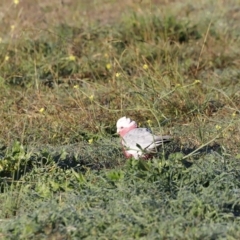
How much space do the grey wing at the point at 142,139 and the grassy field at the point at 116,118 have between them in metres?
0.10

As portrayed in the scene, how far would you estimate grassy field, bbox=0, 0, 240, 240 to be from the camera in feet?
13.4

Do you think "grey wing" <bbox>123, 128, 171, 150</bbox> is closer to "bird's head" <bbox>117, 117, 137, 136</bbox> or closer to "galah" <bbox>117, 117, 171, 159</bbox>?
"galah" <bbox>117, 117, 171, 159</bbox>

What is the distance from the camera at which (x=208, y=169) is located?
457 cm

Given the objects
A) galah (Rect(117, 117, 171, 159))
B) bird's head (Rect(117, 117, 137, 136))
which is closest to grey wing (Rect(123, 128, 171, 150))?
galah (Rect(117, 117, 171, 159))

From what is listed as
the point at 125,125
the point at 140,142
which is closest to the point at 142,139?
the point at 140,142

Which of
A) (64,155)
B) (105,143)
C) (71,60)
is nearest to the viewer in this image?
(64,155)

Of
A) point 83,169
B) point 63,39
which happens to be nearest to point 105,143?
point 83,169

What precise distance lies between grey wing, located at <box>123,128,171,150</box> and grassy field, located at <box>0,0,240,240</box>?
0.10 metres

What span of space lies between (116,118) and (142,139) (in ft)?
3.75

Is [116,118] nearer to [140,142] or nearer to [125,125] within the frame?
[125,125]

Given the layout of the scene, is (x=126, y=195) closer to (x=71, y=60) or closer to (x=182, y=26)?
(x=71, y=60)

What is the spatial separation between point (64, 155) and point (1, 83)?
1.98 meters

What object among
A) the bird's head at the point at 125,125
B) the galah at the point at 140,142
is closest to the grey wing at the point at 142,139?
the galah at the point at 140,142

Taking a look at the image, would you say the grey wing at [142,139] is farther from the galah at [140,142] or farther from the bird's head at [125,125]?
the bird's head at [125,125]
